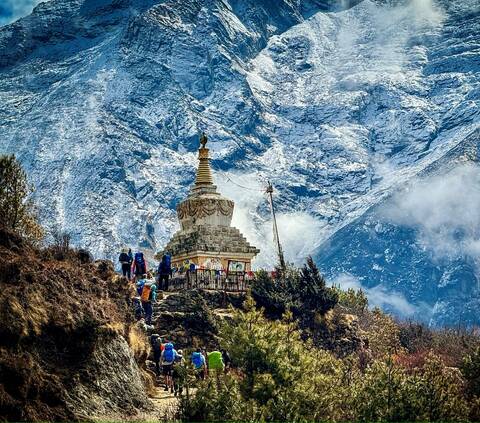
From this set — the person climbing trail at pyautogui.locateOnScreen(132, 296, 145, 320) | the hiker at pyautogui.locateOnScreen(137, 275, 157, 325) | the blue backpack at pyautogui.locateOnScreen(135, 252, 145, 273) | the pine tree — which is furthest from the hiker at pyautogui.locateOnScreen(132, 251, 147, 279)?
the person climbing trail at pyautogui.locateOnScreen(132, 296, 145, 320)

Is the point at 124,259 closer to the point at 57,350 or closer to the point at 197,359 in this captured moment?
the point at 197,359

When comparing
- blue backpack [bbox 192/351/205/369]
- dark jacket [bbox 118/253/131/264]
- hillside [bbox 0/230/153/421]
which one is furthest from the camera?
dark jacket [bbox 118/253/131/264]

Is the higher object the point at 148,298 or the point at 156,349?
the point at 148,298

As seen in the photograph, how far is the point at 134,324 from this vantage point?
32688 millimetres

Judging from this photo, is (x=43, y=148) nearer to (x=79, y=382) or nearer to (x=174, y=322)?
(x=174, y=322)

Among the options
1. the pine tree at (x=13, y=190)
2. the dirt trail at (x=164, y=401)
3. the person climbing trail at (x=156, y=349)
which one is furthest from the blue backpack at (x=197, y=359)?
the pine tree at (x=13, y=190)

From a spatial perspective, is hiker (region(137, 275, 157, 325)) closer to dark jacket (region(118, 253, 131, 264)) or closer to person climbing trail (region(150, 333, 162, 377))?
person climbing trail (region(150, 333, 162, 377))

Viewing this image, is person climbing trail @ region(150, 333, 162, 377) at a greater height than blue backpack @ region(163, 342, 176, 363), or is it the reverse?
person climbing trail @ region(150, 333, 162, 377)

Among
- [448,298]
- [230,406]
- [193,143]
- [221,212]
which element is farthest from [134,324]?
[193,143]

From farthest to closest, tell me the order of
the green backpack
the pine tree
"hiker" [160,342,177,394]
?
1. the pine tree
2. "hiker" [160,342,177,394]
3. the green backpack

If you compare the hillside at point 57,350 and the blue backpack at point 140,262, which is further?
the blue backpack at point 140,262

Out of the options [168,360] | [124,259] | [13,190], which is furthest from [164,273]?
[168,360]

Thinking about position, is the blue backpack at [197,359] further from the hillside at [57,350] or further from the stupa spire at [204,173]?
the stupa spire at [204,173]

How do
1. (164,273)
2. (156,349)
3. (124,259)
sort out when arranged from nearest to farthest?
1. (156,349)
2. (124,259)
3. (164,273)
